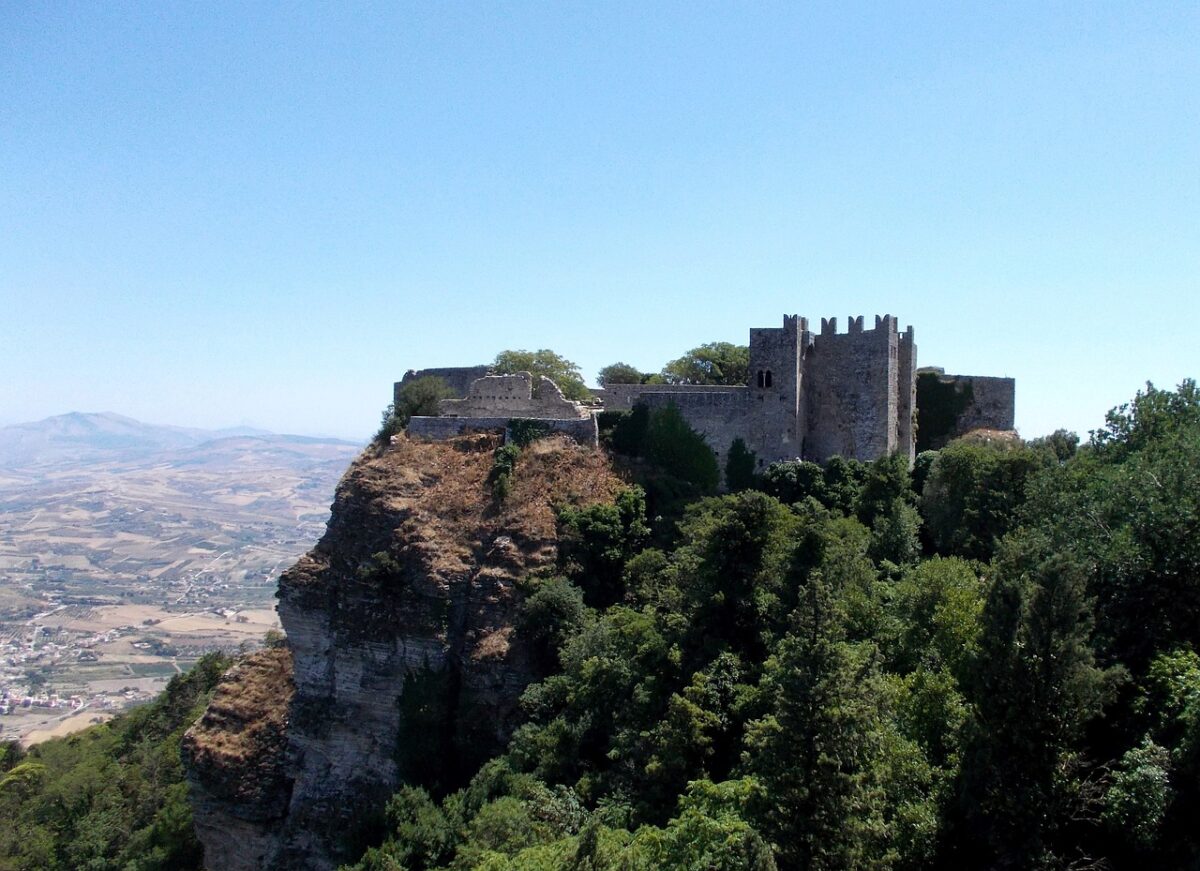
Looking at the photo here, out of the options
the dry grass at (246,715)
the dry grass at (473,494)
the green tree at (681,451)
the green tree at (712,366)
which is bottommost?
the dry grass at (246,715)

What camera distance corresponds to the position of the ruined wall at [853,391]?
3947 cm

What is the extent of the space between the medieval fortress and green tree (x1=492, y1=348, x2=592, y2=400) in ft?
22.4

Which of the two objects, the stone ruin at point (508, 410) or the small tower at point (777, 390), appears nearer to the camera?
the small tower at point (777, 390)

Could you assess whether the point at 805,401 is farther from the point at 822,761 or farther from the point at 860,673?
the point at 822,761

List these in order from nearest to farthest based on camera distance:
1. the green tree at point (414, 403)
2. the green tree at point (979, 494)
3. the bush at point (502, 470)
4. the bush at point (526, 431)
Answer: the green tree at point (979, 494) < the bush at point (502, 470) < the bush at point (526, 431) < the green tree at point (414, 403)

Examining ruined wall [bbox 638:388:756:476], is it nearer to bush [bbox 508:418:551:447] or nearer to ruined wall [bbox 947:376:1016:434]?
bush [bbox 508:418:551:447]

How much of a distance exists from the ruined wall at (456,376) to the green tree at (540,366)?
219 cm

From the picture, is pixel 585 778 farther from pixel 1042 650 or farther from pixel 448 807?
pixel 1042 650

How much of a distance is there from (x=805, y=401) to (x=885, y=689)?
23.1m

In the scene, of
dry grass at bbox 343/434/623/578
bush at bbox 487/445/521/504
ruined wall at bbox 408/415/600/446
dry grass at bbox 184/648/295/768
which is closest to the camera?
dry grass at bbox 343/434/623/578

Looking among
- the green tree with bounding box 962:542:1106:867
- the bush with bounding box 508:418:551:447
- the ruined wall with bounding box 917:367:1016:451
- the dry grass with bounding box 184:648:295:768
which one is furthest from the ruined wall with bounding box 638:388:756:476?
the green tree with bounding box 962:542:1106:867

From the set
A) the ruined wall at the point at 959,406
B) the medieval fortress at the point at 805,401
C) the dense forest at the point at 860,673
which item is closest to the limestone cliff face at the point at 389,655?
the dense forest at the point at 860,673

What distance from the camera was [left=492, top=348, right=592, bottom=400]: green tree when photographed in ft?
167

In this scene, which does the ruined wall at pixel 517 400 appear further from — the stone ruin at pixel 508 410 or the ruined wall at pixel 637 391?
the ruined wall at pixel 637 391
